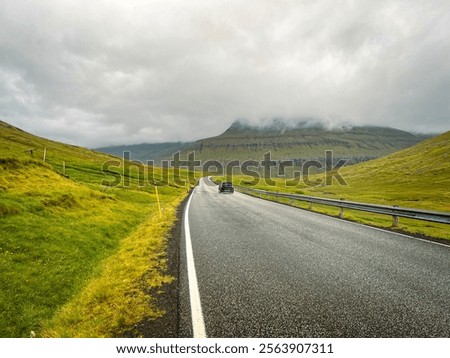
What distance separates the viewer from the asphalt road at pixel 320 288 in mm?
3727

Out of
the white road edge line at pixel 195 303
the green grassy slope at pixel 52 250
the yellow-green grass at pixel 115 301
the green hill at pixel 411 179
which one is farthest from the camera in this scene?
the green hill at pixel 411 179

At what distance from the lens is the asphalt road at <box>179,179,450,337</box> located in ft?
12.2

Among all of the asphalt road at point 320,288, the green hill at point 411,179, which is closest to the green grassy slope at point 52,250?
the asphalt road at point 320,288

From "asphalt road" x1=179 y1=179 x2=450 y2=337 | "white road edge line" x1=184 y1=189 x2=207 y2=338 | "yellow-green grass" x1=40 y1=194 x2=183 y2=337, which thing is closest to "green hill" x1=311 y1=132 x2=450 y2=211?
"asphalt road" x1=179 y1=179 x2=450 y2=337

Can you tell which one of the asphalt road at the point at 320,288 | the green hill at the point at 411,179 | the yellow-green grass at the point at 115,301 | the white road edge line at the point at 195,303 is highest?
the green hill at the point at 411,179

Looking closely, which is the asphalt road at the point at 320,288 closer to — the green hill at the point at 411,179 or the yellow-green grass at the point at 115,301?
the yellow-green grass at the point at 115,301

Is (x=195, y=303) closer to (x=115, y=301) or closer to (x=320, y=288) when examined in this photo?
(x=115, y=301)

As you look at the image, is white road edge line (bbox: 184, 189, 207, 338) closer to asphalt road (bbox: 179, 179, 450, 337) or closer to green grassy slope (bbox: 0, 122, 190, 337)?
asphalt road (bbox: 179, 179, 450, 337)

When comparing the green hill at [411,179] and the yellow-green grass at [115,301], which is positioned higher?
the green hill at [411,179]

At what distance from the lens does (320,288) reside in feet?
16.5

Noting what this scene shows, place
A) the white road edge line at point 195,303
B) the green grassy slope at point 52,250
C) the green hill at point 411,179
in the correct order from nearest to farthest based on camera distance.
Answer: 1. the white road edge line at point 195,303
2. the green grassy slope at point 52,250
3. the green hill at point 411,179
